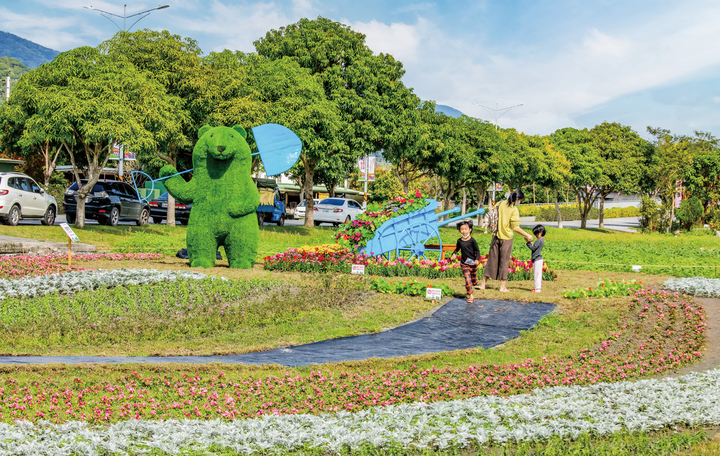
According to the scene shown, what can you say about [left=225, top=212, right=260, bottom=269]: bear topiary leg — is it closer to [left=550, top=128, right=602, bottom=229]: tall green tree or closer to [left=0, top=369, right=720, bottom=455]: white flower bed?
[left=0, top=369, right=720, bottom=455]: white flower bed

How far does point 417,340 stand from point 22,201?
16436 millimetres

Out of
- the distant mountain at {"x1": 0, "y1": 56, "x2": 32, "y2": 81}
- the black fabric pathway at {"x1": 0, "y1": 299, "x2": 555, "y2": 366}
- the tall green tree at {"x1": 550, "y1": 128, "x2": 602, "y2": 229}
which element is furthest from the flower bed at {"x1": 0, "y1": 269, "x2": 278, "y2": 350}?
the distant mountain at {"x1": 0, "y1": 56, "x2": 32, "y2": 81}

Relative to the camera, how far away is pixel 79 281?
9.99 metres

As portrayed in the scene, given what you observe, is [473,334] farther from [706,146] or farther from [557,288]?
[706,146]

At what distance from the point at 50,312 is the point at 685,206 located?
36875 millimetres

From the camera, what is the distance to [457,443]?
4.43 metres

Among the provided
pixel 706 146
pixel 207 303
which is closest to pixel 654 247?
pixel 207 303

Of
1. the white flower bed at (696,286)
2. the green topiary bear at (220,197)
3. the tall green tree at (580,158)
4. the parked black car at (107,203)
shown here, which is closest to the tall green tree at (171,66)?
the parked black car at (107,203)

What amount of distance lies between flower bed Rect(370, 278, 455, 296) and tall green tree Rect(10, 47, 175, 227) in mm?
11178

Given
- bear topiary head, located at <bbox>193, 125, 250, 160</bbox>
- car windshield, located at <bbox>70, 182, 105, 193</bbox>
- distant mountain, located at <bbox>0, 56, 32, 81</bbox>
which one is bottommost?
car windshield, located at <bbox>70, 182, 105, 193</bbox>

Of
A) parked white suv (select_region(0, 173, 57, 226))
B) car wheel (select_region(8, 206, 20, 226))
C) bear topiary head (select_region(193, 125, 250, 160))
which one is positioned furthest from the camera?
car wheel (select_region(8, 206, 20, 226))

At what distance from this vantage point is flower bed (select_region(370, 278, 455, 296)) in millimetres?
11086

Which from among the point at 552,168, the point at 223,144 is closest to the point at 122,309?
the point at 223,144

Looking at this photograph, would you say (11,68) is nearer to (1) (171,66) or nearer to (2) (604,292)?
(1) (171,66)
